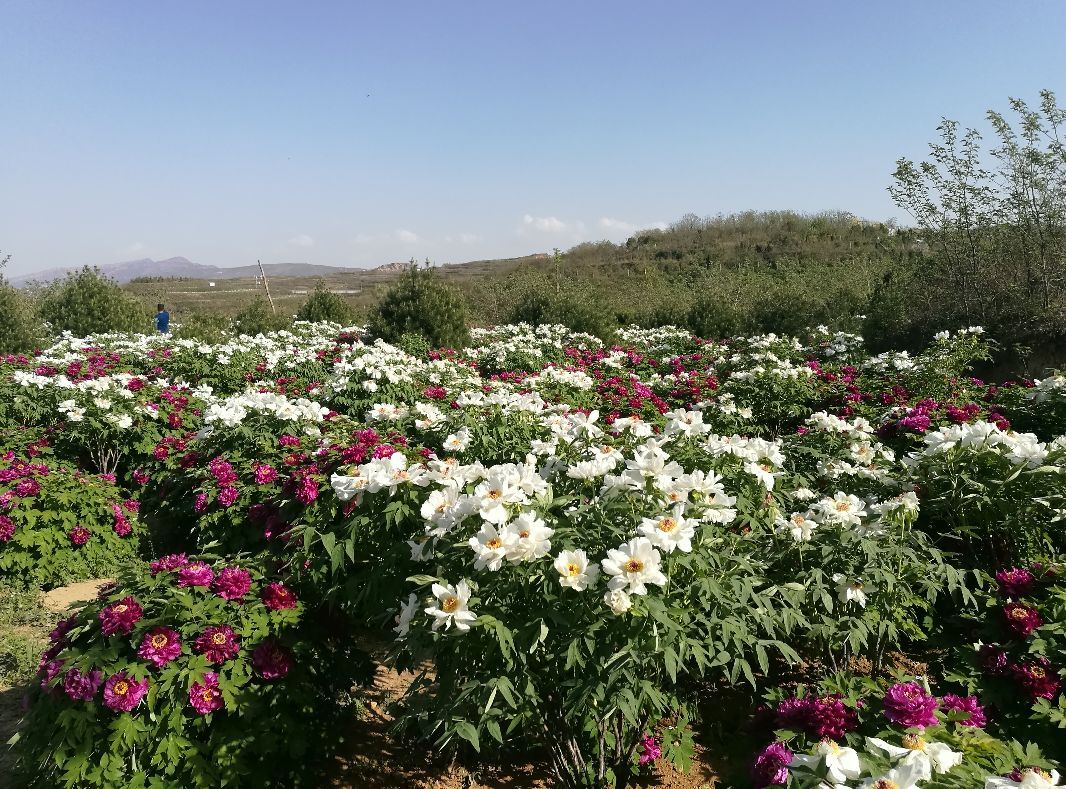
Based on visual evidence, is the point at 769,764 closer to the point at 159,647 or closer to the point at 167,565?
the point at 159,647

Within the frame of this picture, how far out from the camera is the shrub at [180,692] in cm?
232

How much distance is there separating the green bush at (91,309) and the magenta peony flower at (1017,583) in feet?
54.7

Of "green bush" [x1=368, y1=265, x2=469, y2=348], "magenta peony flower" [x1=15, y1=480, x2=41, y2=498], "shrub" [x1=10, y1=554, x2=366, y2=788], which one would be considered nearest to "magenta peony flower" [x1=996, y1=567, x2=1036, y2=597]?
"shrub" [x1=10, y1=554, x2=366, y2=788]

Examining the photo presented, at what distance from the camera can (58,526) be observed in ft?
16.1

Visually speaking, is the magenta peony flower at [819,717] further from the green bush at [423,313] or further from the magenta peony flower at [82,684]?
the green bush at [423,313]

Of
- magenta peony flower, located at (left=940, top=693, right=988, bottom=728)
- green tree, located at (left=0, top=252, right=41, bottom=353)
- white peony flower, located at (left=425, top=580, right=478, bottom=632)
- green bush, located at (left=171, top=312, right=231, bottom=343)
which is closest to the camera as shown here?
white peony flower, located at (left=425, top=580, right=478, bottom=632)

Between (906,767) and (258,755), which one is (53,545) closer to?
(258,755)

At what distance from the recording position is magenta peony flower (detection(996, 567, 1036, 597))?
9.37 ft

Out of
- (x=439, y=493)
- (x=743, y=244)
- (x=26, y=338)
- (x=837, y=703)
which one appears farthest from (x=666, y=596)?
(x=743, y=244)

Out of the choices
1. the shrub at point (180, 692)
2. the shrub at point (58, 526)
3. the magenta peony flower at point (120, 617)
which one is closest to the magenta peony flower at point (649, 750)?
the shrub at point (180, 692)

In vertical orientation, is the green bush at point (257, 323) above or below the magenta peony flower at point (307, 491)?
above

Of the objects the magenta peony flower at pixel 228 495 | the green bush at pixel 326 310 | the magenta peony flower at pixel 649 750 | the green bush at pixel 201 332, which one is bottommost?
the magenta peony flower at pixel 649 750

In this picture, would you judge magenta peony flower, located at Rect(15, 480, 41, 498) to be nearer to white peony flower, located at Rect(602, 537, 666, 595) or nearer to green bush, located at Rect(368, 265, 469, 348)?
white peony flower, located at Rect(602, 537, 666, 595)

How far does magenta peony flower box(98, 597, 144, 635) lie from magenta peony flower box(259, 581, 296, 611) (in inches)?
19.3
